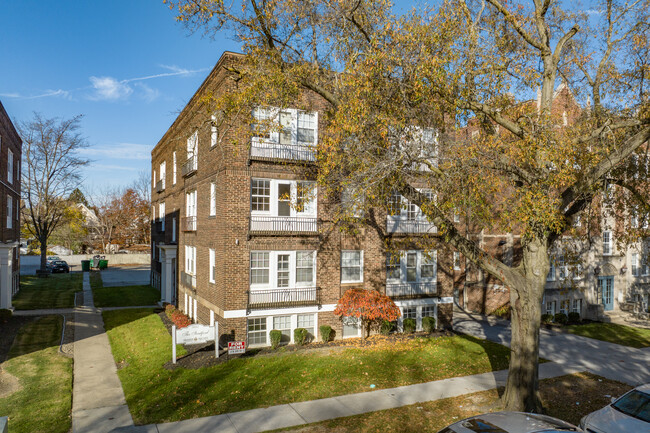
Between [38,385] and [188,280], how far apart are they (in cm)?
947

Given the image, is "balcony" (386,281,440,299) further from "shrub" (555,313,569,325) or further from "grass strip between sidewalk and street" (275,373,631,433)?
"shrub" (555,313,569,325)

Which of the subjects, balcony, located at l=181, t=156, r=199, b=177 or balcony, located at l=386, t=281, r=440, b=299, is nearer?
balcony, located at l=386, t=281, r=440, b=299

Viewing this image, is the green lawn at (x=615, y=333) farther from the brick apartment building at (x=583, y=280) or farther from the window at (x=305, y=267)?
the window at (x=305, y=267)

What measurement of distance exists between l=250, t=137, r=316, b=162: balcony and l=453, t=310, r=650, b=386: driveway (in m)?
12.1

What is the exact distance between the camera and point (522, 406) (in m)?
10.7

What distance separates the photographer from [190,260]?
897 inches

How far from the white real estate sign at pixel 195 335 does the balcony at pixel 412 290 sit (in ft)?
26.8

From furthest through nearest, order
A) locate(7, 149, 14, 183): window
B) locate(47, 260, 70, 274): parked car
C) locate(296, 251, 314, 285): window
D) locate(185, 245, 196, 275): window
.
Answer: locate(47, 260, 70, 274): parked car < locate(7, 149, 14, 183): window < locate(185, 245, 196, 275): window < locate(296, 251, 314, 285): window

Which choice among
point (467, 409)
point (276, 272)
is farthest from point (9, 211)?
point (467, 409)

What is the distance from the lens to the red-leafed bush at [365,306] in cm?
1709

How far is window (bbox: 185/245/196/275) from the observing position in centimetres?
2203

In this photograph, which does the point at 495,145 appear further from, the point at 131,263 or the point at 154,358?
the point at 131,263

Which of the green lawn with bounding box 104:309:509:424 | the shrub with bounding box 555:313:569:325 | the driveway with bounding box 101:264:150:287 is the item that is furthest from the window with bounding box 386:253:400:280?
the driveway with bounding box 101:264:150:287

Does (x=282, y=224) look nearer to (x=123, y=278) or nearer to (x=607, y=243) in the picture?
(x=607, y=243)
